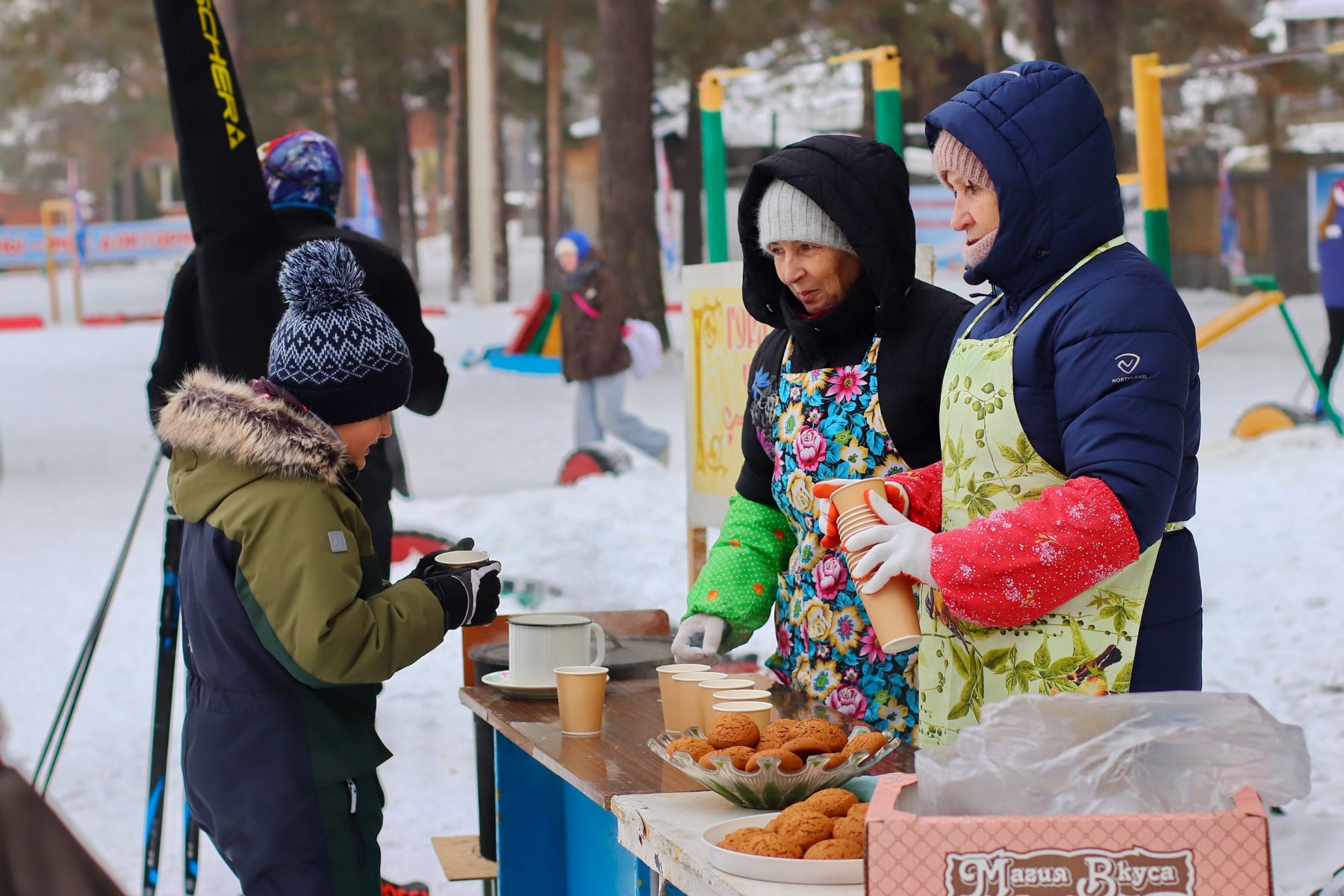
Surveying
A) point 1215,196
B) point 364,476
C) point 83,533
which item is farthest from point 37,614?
point 1215,196

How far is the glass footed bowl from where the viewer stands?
191 cm

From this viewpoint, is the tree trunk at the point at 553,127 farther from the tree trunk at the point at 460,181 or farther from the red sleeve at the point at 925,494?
the red sleeve at the point at 925,494

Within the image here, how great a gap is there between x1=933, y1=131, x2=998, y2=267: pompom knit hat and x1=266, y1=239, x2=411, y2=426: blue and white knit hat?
0.97m

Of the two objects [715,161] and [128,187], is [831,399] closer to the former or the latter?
[715,161]

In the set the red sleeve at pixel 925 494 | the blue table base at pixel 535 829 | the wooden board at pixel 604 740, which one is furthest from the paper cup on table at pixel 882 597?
the blue table base at pixel 535 829

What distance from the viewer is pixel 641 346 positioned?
11617 mm

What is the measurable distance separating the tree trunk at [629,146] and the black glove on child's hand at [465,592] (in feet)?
51.5

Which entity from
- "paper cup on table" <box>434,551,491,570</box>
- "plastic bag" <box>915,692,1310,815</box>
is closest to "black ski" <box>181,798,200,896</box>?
"paper cup on table" <box>434,551,491,570</box>

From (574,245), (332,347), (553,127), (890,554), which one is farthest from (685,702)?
(553,127)

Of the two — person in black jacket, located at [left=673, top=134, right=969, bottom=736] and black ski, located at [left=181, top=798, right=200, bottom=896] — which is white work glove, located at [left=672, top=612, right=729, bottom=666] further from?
black ski, located at [left=181, top=798, right=200, bottom=896]

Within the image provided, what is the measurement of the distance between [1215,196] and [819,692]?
80.0 ft

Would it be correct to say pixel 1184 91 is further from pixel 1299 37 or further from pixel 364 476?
pixel 364 476

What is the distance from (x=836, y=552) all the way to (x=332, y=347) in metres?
0.90

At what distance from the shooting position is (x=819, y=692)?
8.82 ft
